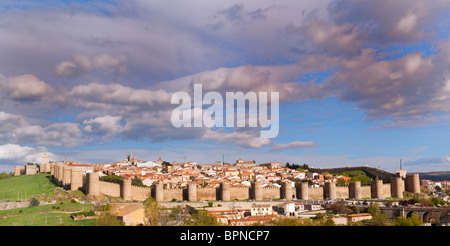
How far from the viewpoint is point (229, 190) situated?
105 feet

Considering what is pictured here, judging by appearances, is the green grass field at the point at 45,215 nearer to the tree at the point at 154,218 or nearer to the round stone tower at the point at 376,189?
the tree at the point at 154,218

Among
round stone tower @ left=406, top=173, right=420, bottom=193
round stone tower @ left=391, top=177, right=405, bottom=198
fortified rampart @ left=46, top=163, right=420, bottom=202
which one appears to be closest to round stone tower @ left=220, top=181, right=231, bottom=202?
fortified rampart @ left=46, top=163, right=420, bottom=202

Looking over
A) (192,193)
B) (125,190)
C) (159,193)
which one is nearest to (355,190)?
(192,193)

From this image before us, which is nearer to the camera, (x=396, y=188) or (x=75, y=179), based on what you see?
(x=75, y=179)

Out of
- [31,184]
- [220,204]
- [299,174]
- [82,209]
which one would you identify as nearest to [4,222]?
[82,209]

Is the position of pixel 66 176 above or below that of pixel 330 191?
above

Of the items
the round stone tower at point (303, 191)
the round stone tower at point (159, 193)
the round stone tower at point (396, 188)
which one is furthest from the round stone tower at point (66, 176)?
the round stone tower at point (396, 188)

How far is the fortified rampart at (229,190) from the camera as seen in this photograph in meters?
28.3

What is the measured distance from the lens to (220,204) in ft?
96.5

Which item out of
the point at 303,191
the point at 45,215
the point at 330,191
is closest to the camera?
the point at 45,215

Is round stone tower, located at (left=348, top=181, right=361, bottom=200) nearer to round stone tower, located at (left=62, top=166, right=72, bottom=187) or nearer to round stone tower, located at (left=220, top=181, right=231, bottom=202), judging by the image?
round stone tower, located at (left=220, top=181, right=231, bottom=202)

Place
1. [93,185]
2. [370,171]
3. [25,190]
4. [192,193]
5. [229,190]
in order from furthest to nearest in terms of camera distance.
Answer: [370,171], [25,190], [229,190], [192,193], [93,185]

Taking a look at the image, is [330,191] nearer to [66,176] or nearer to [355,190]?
[355,190]

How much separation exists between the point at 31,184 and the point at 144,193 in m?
11.7
